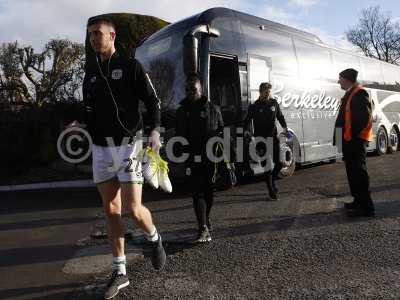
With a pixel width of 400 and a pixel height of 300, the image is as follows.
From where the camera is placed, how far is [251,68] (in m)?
8.98

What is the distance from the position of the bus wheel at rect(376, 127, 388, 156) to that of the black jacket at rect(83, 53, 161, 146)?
1158 cm

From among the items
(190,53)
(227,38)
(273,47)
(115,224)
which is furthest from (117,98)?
(273,47)

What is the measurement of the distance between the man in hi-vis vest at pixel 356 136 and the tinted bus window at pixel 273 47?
343 cm

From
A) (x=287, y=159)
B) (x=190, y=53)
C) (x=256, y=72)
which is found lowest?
(x=287, y=159)

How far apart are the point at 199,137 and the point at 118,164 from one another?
160 centimetres

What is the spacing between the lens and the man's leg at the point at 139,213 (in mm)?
3680

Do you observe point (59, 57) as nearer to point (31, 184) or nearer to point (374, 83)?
point (31, 184)

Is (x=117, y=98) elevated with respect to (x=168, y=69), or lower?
lower

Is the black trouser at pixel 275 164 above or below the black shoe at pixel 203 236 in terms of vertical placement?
above

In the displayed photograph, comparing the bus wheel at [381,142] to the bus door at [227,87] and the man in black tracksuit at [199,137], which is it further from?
the man in black tracksuit at [199,137]

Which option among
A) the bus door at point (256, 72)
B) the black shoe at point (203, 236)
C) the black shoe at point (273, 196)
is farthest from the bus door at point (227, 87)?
the black shoe at point (203, 236)

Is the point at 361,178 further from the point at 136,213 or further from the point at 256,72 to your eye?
the point at 256,72

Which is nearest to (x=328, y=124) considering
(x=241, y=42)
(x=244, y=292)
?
(x=241, y=42)

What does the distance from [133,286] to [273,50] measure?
280 inches
